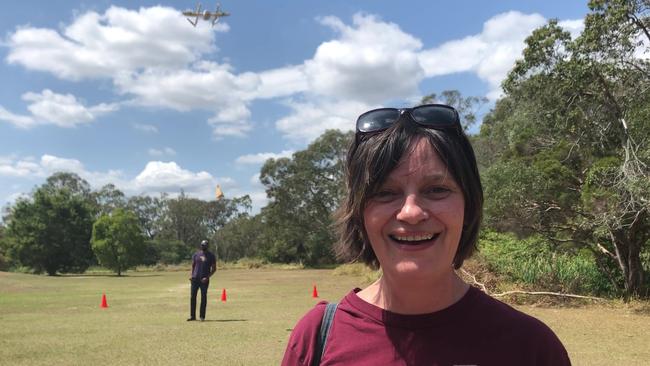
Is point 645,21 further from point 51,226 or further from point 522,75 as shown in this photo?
point 51,226

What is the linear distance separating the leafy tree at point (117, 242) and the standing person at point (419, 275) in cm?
4559

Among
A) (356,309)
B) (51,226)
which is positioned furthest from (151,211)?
(356,309)

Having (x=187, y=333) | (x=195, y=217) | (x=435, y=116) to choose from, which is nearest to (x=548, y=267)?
(x=187, y=333)

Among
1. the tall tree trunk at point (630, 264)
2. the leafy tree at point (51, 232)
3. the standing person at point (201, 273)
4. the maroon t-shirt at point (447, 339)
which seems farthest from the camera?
the leafy tree at point (51, 232)

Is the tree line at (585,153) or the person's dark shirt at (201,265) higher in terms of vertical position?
the tree line at (585,153)

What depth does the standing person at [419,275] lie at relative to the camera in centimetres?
143

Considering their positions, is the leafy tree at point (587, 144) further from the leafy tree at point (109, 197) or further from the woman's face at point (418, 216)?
the leafy tree at point (109, 197)

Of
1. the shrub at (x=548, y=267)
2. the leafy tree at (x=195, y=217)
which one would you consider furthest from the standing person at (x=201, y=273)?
the leafy tree at (x=195, y=217)

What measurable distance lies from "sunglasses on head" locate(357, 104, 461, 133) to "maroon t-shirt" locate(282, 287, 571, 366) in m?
0.50

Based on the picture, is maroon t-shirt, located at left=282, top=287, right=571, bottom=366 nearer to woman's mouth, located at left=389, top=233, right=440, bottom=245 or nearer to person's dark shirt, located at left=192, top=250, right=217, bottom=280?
woman's mouth, located at left=389, top=233, right=440, bottom=245

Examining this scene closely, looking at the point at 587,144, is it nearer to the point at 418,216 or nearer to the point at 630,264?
the point at 630,264

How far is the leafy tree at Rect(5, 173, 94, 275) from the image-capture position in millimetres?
43344

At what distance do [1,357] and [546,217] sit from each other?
1355cm

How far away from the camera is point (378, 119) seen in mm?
1616
